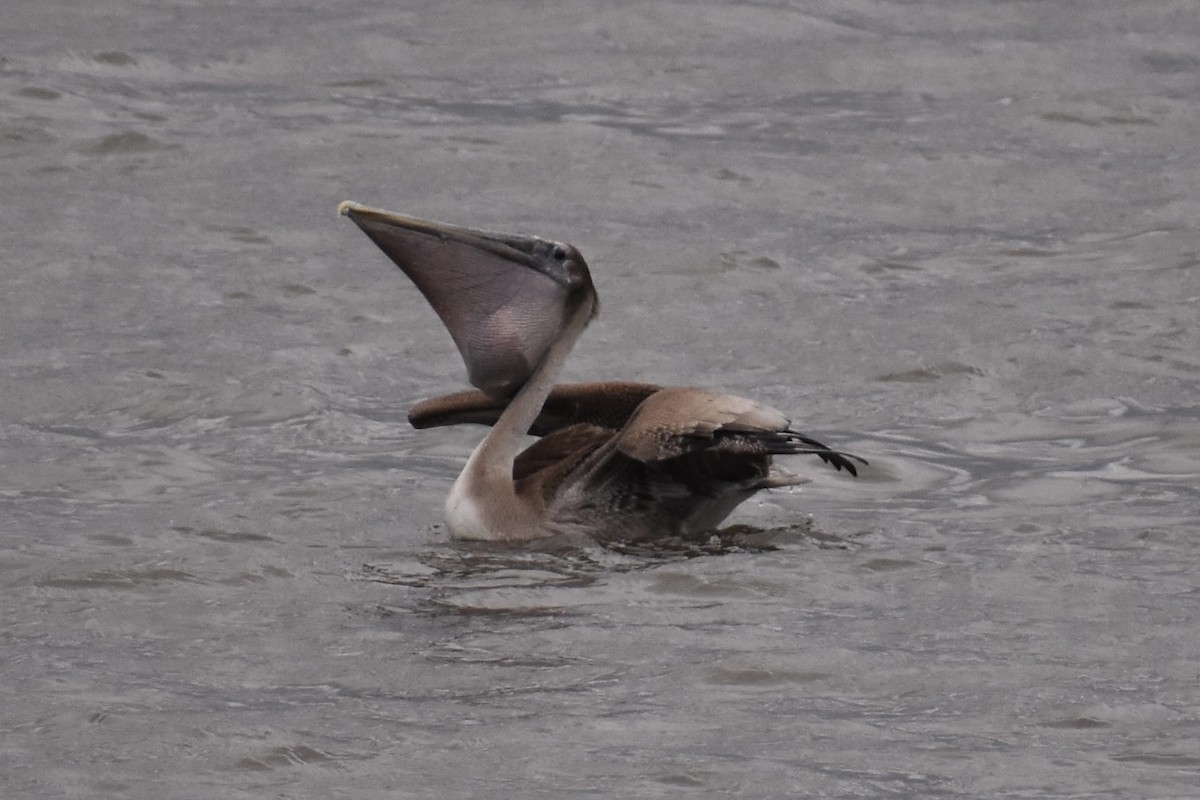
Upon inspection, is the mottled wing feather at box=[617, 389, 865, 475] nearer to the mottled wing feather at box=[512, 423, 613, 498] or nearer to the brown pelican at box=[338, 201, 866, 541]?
the brown pelican at box=[338, 201, 866, 541]

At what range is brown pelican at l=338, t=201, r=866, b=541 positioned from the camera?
660cm

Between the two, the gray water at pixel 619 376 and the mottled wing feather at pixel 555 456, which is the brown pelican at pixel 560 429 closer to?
the mottled wing feather at pixel 555 456

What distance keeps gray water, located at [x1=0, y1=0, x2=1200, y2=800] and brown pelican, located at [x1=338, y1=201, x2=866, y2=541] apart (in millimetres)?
151

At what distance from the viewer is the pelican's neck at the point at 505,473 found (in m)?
6.93

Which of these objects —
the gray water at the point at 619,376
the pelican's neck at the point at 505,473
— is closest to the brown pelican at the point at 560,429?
the pelican's neck at the point at 505,473

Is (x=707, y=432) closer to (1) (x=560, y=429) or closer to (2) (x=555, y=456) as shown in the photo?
(2) (x=555, y=456)

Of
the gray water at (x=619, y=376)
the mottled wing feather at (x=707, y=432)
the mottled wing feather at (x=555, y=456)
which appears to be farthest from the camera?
the mottled wing feather at (x=555, y=456)

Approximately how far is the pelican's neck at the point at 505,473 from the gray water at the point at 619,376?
0.12 metres

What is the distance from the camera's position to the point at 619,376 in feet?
30.7

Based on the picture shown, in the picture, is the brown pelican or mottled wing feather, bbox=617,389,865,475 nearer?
mottled wing feather, bbox=617,389,865,475

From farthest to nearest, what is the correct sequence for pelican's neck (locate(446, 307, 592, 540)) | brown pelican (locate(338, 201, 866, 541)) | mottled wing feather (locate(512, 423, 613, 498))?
1. mottled wing feather (locate(512, 423, 613, 498))
2. pelican's neck (locate(446, 307, 592, 540))
3. brown pelican (locate(338, 201, 866, 541))

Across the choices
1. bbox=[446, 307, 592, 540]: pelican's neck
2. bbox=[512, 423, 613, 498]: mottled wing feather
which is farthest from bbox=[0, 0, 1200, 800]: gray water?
bbox=[512, 423, 613, 498]: mottled wing feather

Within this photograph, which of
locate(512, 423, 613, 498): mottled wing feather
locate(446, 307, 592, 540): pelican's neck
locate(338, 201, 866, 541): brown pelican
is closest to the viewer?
locate(338, 201, 866, 541): brown pelican

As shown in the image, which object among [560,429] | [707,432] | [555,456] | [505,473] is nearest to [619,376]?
[560,429]
